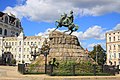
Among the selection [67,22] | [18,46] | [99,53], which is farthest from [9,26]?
[67,22]

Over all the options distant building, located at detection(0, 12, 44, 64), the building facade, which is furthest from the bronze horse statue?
distant building, located at detection(0, 12, 44, 64)

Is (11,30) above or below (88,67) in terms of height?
above

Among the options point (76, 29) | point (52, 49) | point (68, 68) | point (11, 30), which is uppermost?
point (11, 30)

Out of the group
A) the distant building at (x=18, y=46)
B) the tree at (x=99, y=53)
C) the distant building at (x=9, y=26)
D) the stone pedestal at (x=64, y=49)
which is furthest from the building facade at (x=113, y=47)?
the stone pedestal at (x=64, y=49)

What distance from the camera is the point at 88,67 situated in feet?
94.7

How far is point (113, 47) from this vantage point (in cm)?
8450

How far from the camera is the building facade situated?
3233 inches

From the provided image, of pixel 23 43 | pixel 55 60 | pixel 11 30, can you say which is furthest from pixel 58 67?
pixel 11 30

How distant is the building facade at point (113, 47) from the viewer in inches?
3233

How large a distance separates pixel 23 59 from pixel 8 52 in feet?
22.2

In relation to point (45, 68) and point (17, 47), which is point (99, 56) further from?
point (45, 68)

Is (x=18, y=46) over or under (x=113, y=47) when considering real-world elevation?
over

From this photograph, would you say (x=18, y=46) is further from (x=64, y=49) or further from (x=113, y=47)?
(x=64, y=49)

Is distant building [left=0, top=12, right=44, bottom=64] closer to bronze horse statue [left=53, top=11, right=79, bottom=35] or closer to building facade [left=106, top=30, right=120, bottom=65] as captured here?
building facade [left=106, top=30, right=120, bottom=65]
